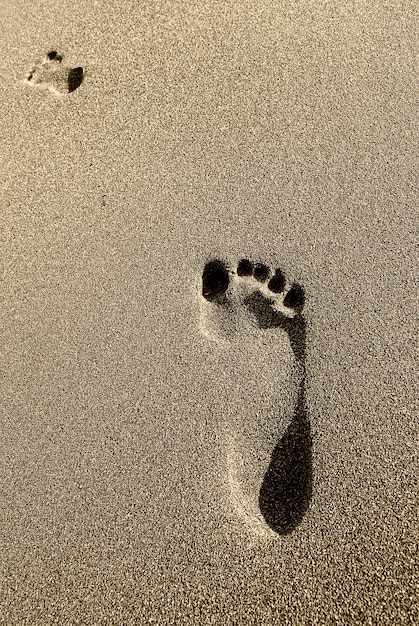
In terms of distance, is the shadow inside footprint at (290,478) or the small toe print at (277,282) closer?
the shadow inside footprint at (290,478)

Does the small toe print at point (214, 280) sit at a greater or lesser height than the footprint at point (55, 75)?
lesser

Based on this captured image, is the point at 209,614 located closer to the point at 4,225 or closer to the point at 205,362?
the point at 205,362

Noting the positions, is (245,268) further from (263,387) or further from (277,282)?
(263,387)

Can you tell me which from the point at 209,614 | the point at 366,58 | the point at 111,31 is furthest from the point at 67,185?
the point at 209,614

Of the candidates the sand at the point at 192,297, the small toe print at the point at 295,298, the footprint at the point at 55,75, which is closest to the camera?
the sand at the point at 192,297

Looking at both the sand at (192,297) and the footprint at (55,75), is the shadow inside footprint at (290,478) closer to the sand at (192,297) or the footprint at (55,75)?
the sand at (192,297)

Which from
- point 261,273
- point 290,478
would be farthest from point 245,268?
point 290,478

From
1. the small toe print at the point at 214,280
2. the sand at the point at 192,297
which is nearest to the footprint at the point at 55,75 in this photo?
the sand at the point at 192,297
